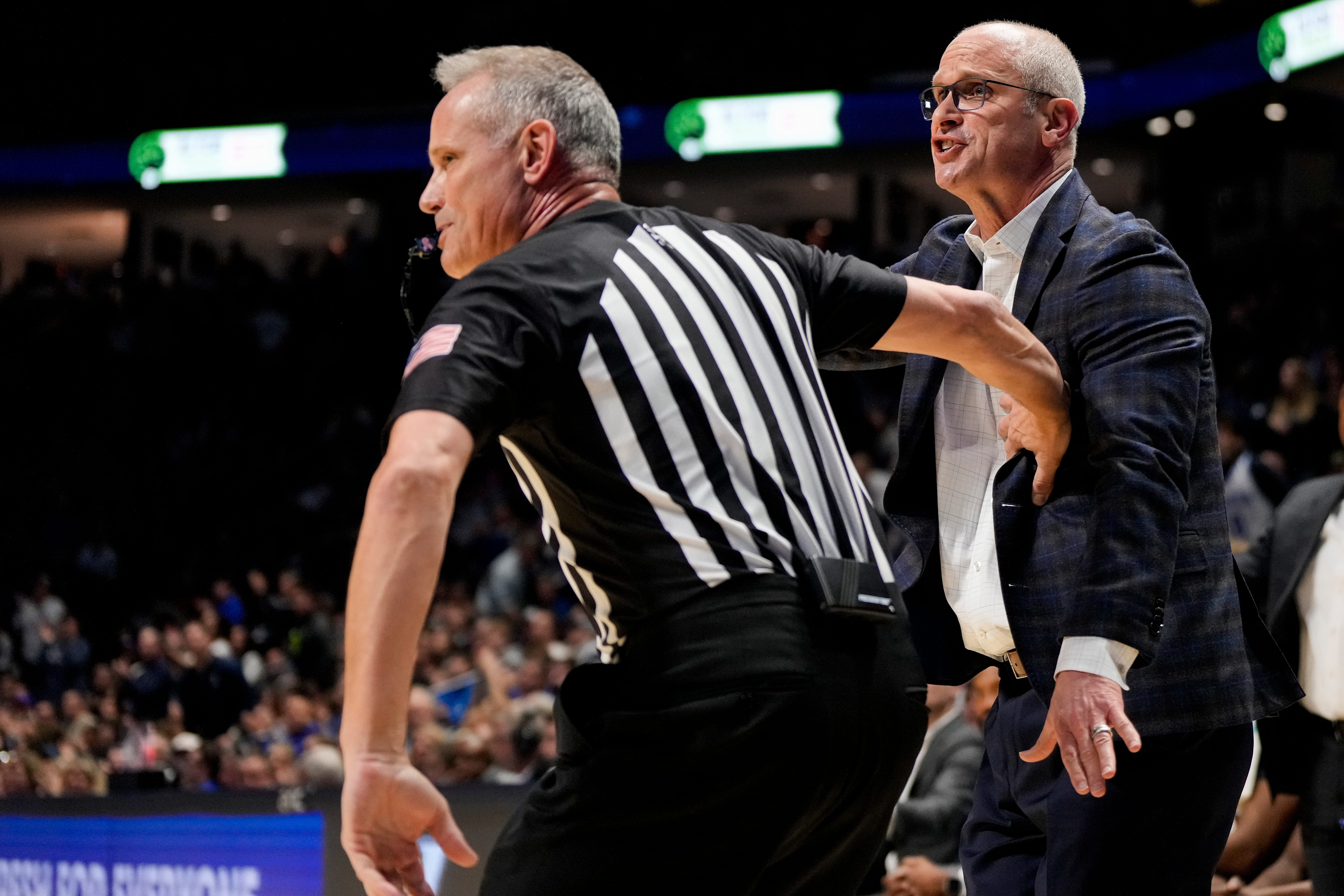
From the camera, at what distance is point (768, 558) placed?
186cm

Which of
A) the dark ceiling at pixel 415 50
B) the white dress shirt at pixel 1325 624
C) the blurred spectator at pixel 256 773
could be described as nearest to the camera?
the white dress shirt at pixel 1325 624

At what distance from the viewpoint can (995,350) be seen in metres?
2.30

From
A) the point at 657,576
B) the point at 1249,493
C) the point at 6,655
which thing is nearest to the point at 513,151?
the point at 657,576

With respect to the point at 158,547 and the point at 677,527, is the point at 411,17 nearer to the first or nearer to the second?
the point at 158,547

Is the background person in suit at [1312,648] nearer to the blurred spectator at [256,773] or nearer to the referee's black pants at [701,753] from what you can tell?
the referee's black pants at [701,753]

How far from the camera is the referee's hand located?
162 cm

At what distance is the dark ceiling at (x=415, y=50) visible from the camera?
620 inches

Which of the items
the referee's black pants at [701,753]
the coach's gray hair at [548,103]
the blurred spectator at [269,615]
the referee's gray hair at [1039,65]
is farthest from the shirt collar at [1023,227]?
the blurred spectator at [269,615]

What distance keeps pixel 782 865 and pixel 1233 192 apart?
15921mm

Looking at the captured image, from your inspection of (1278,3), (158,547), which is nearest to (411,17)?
(158,547)

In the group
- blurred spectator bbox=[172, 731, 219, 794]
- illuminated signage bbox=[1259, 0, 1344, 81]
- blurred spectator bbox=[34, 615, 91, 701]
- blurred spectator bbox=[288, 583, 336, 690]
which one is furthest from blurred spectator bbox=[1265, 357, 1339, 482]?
blurred spectator bbox=[34, 615, 91, 701]

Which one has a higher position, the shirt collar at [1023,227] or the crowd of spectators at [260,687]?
the shirt collar at [1023,227]

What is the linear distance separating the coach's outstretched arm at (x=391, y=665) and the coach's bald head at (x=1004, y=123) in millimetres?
1472

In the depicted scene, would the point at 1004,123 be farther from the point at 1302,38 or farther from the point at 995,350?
the point at 1302,38
